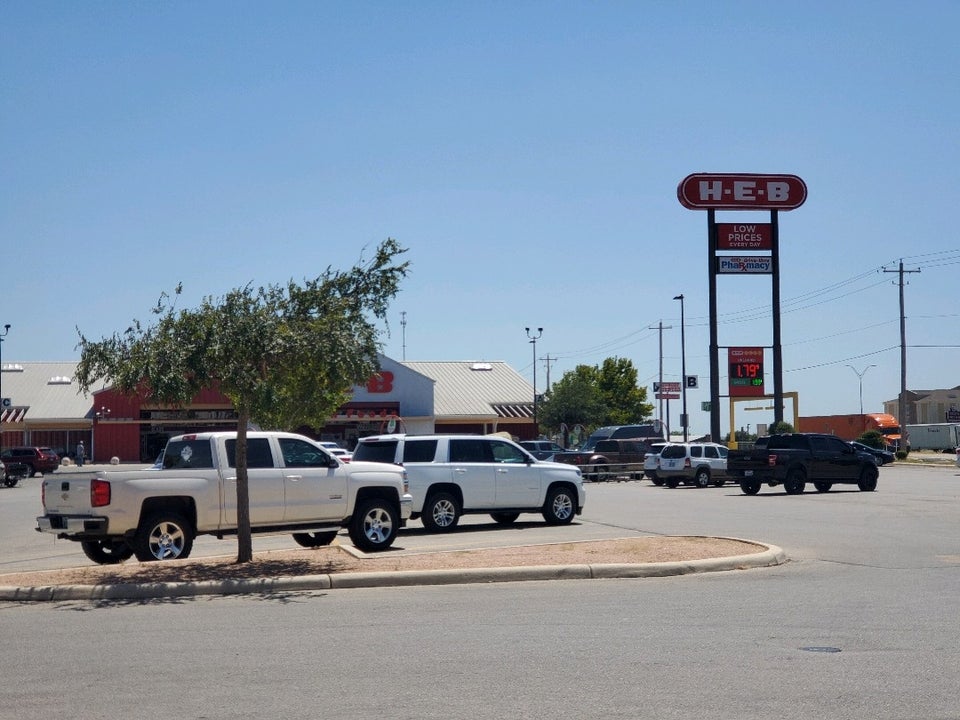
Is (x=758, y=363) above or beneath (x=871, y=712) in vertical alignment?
above

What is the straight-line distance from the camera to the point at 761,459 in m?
34.2

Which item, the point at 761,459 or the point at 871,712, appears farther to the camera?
the point at 761,459

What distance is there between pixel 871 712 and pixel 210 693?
4.42 metres

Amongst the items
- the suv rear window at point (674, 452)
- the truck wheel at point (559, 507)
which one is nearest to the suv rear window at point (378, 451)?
the truck wheel at point (559, 507)

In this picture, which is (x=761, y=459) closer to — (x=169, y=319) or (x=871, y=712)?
(x=169, y=319)

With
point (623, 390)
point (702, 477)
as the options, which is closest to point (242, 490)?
point (702, 477)

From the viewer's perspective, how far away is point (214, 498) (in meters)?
15.6

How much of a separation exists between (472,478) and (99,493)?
824cm

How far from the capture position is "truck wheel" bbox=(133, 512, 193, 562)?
14898mm

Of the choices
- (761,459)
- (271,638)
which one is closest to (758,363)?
(761,459)

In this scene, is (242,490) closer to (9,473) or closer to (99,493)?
(99,493)

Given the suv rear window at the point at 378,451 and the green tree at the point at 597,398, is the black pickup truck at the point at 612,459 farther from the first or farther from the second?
the green tree at the point at 597,398

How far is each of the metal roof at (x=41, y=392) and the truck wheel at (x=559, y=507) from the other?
5508 centimetres

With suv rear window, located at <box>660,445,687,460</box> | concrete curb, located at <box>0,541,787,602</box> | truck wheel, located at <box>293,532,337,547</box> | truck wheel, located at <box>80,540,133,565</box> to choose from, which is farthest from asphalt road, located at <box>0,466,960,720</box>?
suv rear window, located at <box>660,445,687,460</box>
